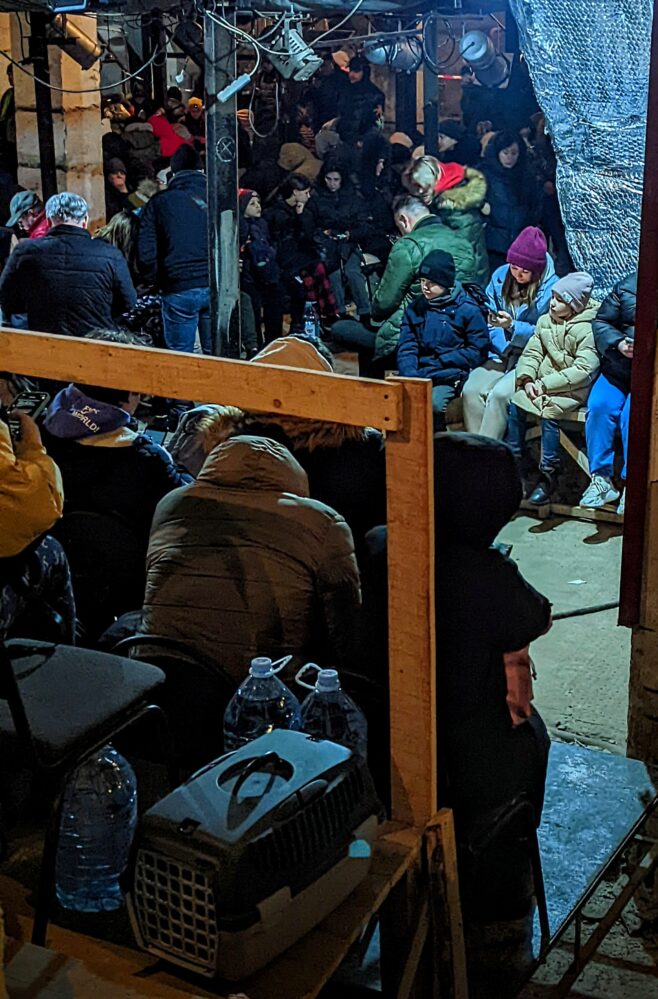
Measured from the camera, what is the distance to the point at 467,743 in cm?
301

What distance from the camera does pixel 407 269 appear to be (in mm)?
7895

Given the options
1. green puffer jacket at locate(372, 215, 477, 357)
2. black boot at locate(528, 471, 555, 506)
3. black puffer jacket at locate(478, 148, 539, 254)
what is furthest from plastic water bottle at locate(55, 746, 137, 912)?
black puffer jacket at locate(478, 148, 539, 254)

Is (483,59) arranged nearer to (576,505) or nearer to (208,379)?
(576,505)

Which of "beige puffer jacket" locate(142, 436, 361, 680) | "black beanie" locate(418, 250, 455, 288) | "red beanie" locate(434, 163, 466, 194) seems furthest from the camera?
"red beanie" locate(434, 163, 466, 194)

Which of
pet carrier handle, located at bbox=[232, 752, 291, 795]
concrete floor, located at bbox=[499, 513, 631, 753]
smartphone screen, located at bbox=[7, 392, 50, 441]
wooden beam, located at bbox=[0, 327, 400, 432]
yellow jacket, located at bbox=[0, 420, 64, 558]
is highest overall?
wooden beam, located at bbox=[0, 327, 400, 432]

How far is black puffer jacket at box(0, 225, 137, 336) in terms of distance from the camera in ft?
24.3

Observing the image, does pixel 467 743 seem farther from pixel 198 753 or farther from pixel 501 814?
pixel 198 753

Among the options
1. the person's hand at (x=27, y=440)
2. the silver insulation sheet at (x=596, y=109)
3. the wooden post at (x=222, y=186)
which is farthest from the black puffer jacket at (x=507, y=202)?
the person's hand at (x=27, y=440)

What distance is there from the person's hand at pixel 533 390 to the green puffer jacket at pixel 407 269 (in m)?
1.07

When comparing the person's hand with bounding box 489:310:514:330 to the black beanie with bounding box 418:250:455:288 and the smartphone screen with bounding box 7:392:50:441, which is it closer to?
the black beanie with bounding box 418:250:455:288

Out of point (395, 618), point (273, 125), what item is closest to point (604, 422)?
point (395, 618)

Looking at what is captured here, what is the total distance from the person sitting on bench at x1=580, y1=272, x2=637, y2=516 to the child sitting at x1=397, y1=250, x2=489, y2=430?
71cm

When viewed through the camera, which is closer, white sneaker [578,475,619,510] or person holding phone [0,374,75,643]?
person holding phone [0,374,75,643]

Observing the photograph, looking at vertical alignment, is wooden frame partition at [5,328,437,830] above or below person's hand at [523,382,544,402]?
above
